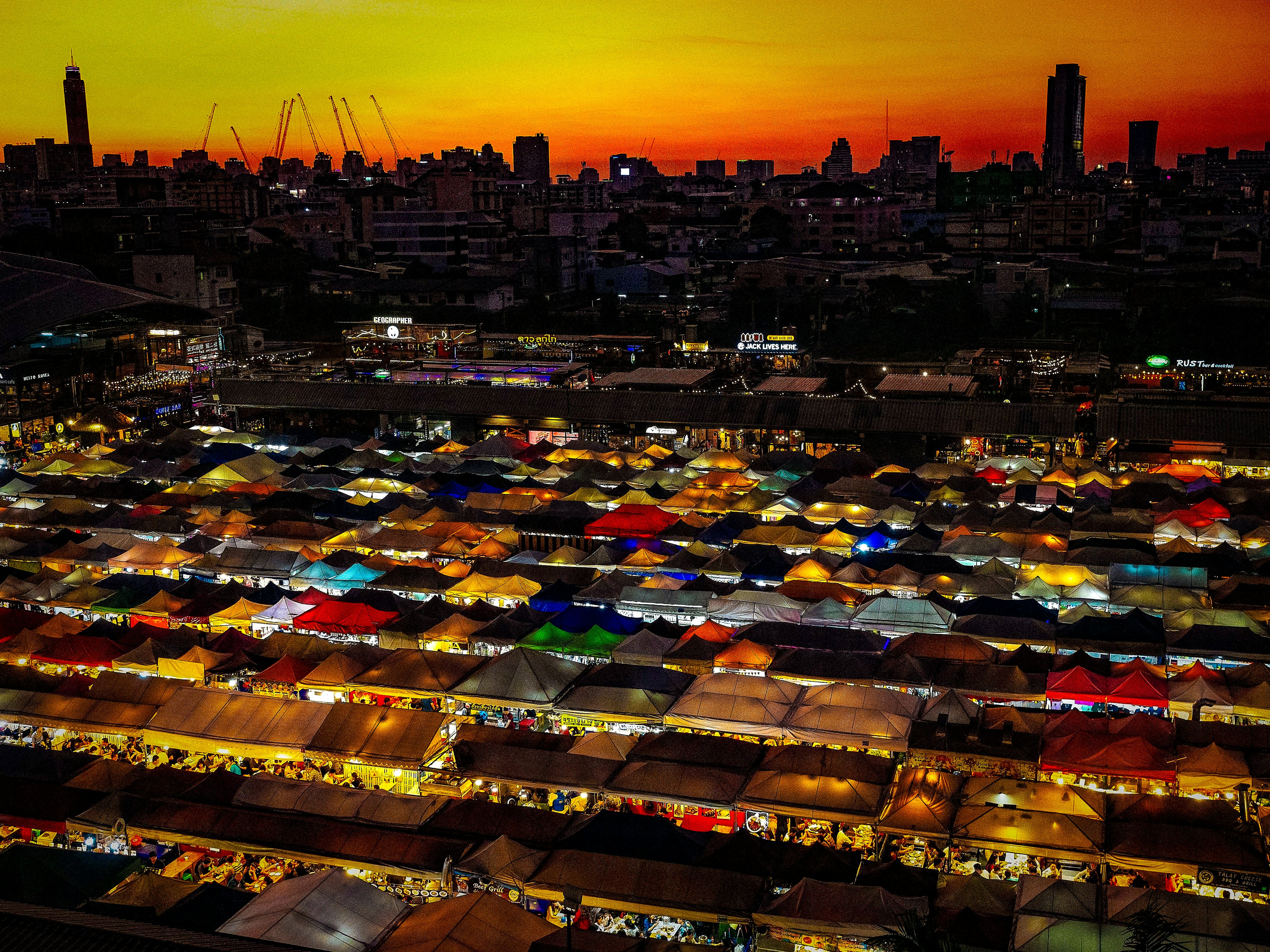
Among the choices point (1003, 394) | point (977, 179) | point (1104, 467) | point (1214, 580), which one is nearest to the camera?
point (1214, 580)

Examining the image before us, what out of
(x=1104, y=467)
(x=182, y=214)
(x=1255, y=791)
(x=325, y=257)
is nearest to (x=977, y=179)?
(x=325, y=257)

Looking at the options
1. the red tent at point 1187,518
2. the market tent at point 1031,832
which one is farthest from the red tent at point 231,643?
the red tent at point 1187,518

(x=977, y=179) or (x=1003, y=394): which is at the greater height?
(x=977, y=179)

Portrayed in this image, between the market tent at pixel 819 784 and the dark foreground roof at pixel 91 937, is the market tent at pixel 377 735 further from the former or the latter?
the dark foreground roof at pixel 91 937

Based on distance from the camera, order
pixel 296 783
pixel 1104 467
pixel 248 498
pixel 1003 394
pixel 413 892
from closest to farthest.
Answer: pixel 413 892 < pixel 296 783 < pixel 248 498 < pixel 1104 467 < pixel 1003 394

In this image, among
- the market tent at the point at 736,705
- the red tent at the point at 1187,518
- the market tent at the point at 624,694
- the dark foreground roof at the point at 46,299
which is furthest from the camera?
the dark foreground roof at the point at 46,299

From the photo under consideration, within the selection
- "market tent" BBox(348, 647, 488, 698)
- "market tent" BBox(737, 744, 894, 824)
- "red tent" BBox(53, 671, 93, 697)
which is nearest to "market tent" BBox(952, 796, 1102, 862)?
"market tent" BBox(737, 744, 894, 824)

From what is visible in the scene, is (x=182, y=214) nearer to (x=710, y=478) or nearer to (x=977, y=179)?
(x=710, y=478)
